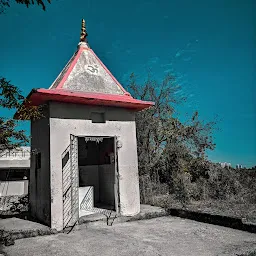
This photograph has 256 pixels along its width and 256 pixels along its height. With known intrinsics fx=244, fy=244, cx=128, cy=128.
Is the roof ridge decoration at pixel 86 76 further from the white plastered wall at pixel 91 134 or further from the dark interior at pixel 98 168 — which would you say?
the dark interior at pixel 98 168

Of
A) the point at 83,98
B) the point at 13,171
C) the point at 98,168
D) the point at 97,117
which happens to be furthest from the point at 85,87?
the point at 13,171

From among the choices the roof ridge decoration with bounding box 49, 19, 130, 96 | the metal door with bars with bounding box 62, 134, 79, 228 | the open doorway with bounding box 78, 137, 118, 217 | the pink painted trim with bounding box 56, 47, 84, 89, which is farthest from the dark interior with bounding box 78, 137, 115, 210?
the pink painted trim with bounding box 56, 47, 84, 89

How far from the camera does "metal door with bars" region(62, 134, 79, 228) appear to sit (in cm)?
662

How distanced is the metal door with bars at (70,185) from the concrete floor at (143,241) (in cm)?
50

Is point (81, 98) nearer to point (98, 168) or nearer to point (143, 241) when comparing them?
point (98, 168)

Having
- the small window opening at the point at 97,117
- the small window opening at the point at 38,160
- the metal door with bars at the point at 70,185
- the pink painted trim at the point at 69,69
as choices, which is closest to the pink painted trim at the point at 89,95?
the pink painted trim at the point at 69,69

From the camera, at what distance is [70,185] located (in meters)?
6.76

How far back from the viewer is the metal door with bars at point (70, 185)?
6.62m

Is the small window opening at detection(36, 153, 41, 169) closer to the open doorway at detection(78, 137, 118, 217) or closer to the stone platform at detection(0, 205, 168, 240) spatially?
the stone platform at detection(0, 205, 168, 240)

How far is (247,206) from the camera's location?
8922 millimetres

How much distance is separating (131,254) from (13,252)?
2393 mm

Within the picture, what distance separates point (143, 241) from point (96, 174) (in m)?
4.86

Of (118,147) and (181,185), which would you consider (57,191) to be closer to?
(118,147)

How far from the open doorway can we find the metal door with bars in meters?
1.79
